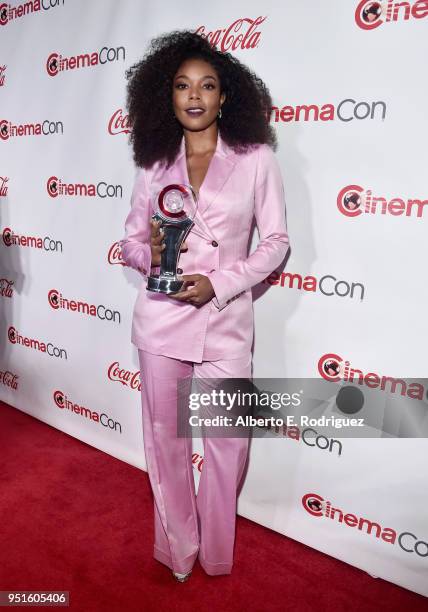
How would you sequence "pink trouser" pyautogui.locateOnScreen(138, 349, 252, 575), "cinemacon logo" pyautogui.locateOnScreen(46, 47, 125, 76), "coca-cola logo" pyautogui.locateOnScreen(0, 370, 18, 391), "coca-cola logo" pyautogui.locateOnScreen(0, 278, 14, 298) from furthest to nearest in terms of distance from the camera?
"coca-cola logo" pyautogui.locateOnScreen(0, 370, 18, 391)
"coca-cola logo" pyautogui.locateOnScreen(0, 278, 14, 298)
"cinemacon logo" pyautogui.locateOnScreen(46, 47, 125, 76)
"pink trouser" pyautogui.locateOnScreen(138, 349, 252, 575)

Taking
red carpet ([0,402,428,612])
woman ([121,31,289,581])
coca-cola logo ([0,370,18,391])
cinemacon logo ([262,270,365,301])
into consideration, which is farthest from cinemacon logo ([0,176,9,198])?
cinemacon logo ([262,270,365,301])

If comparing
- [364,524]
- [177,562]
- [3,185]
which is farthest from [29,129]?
[364,524]

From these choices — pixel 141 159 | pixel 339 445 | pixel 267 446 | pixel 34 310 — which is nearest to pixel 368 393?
pixel 339 445

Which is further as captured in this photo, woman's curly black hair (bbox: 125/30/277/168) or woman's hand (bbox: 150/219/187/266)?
woman's curly black hair (bbox: 125/30/277/168)

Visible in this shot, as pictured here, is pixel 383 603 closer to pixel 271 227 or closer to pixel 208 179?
pixel 271 227

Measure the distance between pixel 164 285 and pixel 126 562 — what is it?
1.21 m

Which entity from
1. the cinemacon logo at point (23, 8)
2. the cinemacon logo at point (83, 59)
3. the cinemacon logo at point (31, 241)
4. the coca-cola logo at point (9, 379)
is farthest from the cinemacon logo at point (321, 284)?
the coca-cola logo at point (9, 379)

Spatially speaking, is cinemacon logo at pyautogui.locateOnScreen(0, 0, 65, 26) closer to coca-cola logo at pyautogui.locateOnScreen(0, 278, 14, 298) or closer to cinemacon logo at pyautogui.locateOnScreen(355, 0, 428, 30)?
coca-cola logo at pyautogui.locateOnScreen(0, 278, 14, 298)

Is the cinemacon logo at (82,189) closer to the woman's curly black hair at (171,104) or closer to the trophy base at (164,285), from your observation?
the woman's curly black hair at (171,104)

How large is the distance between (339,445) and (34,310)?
200 cm

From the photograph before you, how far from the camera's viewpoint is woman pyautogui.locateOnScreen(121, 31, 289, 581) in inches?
65.0

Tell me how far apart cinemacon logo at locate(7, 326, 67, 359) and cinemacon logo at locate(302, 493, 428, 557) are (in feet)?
5.38

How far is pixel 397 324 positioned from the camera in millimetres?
1802

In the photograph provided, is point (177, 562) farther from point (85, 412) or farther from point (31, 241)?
point (31, 241)
